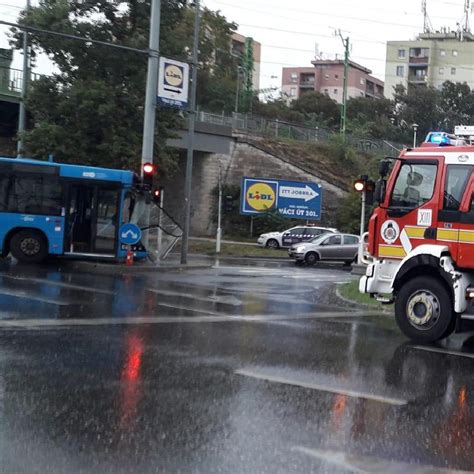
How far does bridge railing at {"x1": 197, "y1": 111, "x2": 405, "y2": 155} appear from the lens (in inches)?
1880

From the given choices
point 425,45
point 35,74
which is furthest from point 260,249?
point 425,45

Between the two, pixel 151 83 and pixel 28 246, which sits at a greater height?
pixel 151 83

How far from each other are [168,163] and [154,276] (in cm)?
1121

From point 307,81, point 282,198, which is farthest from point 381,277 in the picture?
point 307,81

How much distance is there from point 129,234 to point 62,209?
2.16m

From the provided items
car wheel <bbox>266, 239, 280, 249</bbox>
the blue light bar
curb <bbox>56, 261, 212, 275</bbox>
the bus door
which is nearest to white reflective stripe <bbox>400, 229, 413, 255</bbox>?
the blue light bar

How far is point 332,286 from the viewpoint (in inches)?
802

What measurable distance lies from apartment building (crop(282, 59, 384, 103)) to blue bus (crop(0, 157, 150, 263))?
342 ft

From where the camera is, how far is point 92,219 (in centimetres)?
2206

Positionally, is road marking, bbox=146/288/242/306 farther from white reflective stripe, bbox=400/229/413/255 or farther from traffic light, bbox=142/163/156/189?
traffic light, bbox=142/163/156/189

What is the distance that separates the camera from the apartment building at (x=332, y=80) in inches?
4919

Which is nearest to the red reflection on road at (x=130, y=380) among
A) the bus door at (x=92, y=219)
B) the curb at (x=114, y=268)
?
the curb at (x=114, y=268)

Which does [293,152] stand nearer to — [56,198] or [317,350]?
[56,198]

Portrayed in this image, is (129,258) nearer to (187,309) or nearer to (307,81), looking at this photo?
(187,309)
